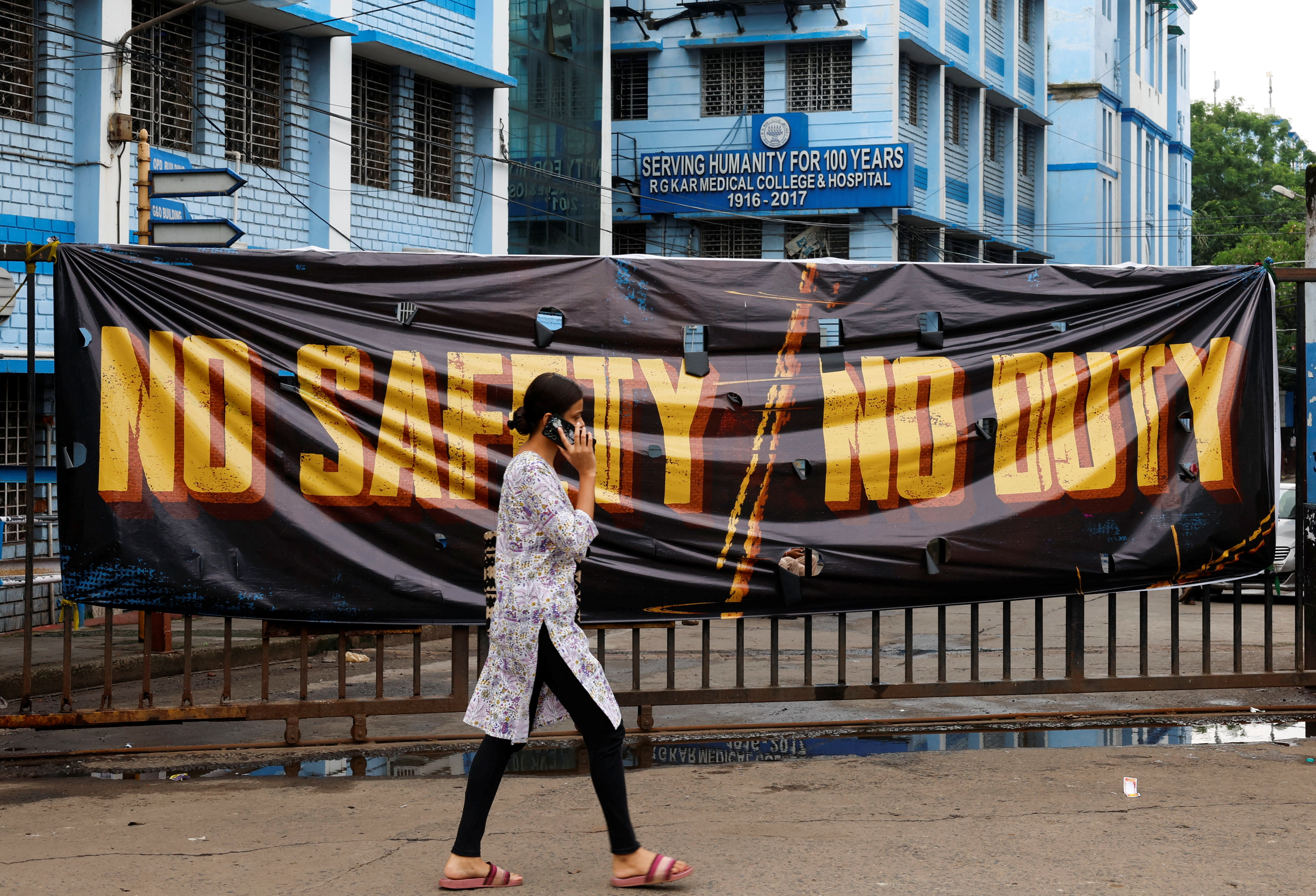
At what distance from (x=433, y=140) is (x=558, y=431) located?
1672 centimetres

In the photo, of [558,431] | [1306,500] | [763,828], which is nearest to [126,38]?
[558,431]

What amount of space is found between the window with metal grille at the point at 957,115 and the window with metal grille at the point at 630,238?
7.55 meters

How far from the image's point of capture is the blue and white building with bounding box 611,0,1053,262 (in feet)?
91.9

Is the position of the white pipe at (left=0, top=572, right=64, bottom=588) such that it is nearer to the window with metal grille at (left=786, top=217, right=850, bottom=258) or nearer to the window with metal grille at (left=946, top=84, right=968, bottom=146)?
the window with metal grille at (left=786, top=217, right=850, bottom=258)

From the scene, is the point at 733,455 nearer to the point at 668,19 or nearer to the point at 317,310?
the point at 317,310

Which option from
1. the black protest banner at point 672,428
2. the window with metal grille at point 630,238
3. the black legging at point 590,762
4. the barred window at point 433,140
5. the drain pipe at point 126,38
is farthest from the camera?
the window with metal grille at point 630,238

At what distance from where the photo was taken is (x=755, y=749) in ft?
23.3

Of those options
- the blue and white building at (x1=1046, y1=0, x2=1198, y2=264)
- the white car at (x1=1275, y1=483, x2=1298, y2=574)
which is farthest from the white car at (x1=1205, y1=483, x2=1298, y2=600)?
the blue and white building at (x1=1046, y1=0, x2=1198, y2=264)

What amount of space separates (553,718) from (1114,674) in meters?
3.73

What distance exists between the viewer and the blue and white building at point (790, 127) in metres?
28.0

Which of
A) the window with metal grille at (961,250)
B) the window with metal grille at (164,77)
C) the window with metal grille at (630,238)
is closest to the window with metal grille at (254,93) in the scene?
the window with metal grille at (164,77)

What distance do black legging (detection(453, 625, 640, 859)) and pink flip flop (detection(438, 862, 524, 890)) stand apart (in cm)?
8

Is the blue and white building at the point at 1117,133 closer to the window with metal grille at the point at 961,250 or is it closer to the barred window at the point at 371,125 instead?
the window with metal grille at the point at 961,250

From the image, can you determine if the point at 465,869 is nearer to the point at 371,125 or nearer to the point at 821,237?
the point at 371,125
